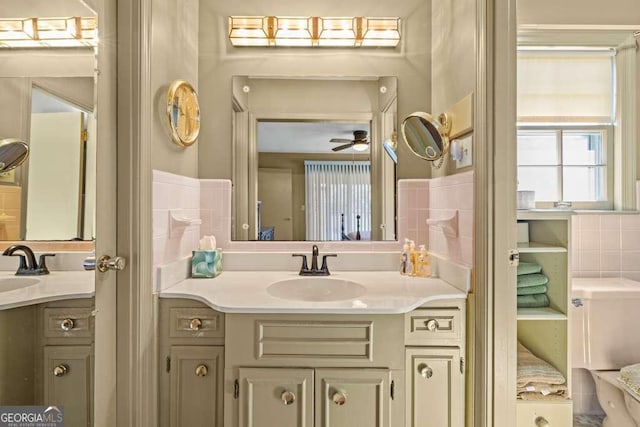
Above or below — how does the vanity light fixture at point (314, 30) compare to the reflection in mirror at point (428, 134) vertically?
above

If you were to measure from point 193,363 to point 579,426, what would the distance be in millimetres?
2207

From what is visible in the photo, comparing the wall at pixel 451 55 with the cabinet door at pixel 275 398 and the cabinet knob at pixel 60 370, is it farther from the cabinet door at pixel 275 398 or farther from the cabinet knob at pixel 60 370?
the cabinet knob at pixel 60 370

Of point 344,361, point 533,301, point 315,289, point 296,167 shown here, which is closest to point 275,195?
point 296,167

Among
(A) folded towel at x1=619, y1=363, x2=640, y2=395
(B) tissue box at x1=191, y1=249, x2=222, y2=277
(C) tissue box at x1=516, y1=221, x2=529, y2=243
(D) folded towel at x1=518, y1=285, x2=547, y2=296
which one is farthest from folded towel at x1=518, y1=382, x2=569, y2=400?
(B) tissue box at x1=191, y1=249, x2=222, y2=277

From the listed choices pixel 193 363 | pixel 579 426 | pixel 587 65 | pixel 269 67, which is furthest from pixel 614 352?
pixel 269 67

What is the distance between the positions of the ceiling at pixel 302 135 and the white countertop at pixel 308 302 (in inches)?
28.1

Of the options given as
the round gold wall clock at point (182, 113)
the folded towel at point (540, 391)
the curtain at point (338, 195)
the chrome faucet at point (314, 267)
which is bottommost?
the folded towel at point (540, 391)

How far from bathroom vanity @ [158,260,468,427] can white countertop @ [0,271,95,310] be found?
0.39 metres

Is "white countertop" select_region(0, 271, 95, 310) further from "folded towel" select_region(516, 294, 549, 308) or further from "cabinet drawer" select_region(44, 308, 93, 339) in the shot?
"folded towel" select_region(516, 294, 549, 308)

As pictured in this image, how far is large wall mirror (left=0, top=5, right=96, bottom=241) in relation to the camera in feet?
2.99

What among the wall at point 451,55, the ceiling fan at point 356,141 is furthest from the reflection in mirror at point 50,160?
the wall at point 451,55

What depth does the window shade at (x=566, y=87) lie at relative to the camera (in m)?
2.09

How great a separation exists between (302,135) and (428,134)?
2.29 ft

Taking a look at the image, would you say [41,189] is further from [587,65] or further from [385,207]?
[587,65]
